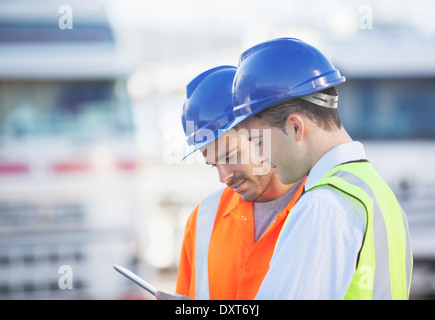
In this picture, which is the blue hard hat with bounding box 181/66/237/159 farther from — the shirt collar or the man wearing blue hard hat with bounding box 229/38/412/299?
the shirt collar

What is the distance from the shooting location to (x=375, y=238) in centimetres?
149

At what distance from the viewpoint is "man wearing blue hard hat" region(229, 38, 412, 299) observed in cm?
144

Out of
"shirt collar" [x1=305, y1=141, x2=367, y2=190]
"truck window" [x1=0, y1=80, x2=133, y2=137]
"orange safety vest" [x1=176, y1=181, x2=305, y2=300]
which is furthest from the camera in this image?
"truck window" [x1=0, y1=80, x2=133, y2=137]

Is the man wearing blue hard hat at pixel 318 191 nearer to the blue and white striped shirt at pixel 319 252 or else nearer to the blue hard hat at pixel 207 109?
the blue and white striped shirt at pixel 319 252

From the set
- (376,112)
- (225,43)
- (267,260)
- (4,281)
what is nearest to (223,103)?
(267,260)

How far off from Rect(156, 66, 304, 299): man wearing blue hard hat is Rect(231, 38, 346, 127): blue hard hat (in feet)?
1.40

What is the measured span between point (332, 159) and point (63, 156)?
5486 millimetres

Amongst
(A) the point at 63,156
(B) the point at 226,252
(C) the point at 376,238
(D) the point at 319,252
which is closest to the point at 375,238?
(C) the point at 376,238

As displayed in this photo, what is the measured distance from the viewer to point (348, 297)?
4.87 feet

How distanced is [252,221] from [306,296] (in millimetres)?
799

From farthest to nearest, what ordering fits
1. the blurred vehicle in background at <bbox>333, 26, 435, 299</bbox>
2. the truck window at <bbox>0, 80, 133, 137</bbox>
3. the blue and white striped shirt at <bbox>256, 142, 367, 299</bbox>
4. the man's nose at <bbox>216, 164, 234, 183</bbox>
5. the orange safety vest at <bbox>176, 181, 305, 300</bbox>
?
1. the blurred vehicle in background at <bbox>333, 26, 435, 299</bbox>
2. the truck window at <bbox>0, 80, 133, 137</bbox>
3. the man's nose at <bbox>216, 164, 234, 183</bbox>
4. the orange safety vest at <bbox>176, 181, 305, 300</bbox>
5. the blue and white striped shirt at <bbox>256, 142, 367, 299</bbox>

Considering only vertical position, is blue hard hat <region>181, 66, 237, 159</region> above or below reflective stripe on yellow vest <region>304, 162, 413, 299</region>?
above

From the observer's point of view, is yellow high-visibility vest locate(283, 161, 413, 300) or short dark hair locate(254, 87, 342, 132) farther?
short dark hair locate(254, 87, 342, 132)

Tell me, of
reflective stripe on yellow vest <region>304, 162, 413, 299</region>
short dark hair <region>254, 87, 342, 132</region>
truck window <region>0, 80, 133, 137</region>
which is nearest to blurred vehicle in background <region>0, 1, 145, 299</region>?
truck window <region>0, 80, 133, 137</region>
